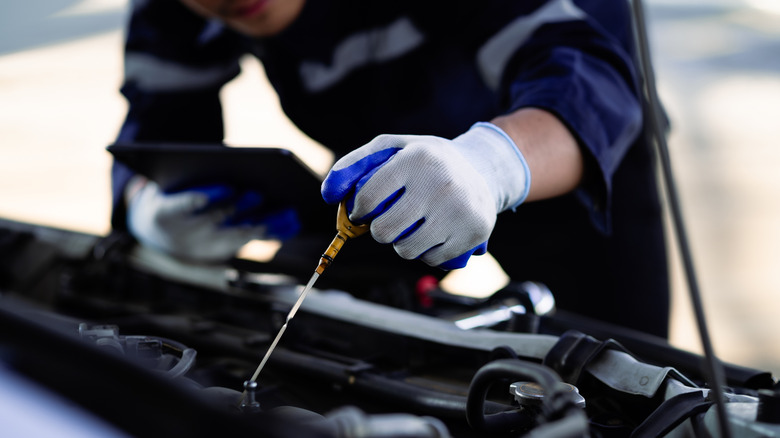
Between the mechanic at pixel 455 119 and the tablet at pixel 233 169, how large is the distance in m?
0.07

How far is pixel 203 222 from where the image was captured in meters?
1.39

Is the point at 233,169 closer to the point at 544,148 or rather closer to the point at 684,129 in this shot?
the point at 544,148

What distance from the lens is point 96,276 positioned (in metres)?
1.32

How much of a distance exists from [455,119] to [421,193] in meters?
0.63

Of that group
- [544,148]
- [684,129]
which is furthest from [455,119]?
[684,129]

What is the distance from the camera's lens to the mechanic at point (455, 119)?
83 centimetres

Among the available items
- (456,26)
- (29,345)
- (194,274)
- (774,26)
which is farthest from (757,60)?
(29,345)

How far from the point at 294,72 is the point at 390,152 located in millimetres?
A: 865

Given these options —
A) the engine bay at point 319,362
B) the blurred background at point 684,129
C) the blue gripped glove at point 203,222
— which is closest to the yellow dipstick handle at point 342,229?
the engine bay at point 319,362

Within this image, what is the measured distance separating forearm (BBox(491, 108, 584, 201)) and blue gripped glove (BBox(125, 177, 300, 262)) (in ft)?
1.95

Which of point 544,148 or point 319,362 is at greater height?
point 544,148

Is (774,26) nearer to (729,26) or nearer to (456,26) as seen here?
(729,26)

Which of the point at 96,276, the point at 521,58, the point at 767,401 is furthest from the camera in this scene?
the point at 96,276

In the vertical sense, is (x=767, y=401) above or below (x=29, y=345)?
below
